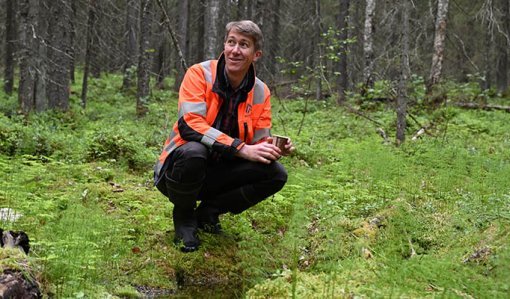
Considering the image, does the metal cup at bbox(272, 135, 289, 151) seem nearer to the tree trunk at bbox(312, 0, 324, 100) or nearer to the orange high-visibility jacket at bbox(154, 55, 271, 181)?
the orange high-visibility jacket at bbox(154, 55, 271, 181)

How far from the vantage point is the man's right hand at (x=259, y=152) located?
12.2 ft

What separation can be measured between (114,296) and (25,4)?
11107 mm

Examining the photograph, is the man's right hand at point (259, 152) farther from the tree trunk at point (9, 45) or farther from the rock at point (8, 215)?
the tree trunk at point (9, 45)

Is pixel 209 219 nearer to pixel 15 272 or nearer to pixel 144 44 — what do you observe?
pixel 15 272

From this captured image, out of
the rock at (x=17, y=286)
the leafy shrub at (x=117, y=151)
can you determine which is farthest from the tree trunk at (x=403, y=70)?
the rock at (x=17, y=286)

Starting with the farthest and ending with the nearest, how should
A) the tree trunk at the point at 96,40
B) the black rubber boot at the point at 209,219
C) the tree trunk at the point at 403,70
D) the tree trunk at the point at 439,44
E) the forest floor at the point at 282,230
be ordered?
the tree trunk at the point at 96,40 < the tree trunk at the point at 439,44 < the tree trunk at the point at 403,70 < the black rubber boot at the point at 209,219 < the forest floor at the point at 282,230

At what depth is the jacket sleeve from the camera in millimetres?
3682

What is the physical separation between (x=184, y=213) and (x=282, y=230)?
1.08m

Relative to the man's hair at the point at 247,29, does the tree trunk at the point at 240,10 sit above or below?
above

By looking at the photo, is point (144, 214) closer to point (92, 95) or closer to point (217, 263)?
point (217, 263)

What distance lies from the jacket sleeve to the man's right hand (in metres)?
0.06

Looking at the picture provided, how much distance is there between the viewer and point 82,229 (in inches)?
139

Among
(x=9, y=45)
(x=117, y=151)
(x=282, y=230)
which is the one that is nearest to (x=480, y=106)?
(x=117, y=151)

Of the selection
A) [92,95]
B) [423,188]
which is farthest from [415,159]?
[92,95]
